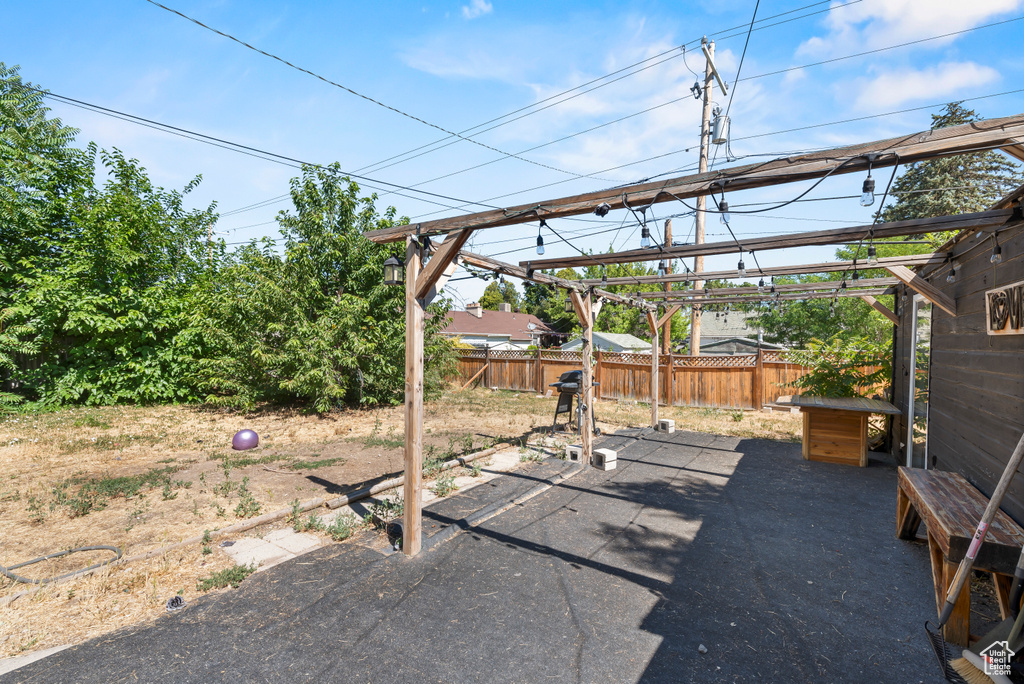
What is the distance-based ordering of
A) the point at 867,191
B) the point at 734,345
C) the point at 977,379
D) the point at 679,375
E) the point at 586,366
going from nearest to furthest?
1. the point at 867,191
2. the point at 977,379
3. the point at 586,366
4. the point at 679,375
5. the point at 734,345

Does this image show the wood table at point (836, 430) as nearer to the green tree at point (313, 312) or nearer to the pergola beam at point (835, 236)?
the pergola beam at point (835, 236)

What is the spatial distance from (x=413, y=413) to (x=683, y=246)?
3241 mm

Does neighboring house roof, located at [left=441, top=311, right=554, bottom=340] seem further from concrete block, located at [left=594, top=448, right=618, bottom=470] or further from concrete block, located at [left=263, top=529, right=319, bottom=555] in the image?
concrete block, located at [left=263, top=529, right=319, bottom=555]

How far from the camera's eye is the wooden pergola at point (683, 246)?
2324 millimetres

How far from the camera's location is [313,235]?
10.1 meters

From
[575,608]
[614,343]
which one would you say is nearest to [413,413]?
[575,608]

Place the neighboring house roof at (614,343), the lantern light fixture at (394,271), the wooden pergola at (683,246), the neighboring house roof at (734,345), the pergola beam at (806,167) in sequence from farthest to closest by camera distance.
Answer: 1. the neighboring house roof at (734,345)
2. the neighboring house roof at (614,343)
3. the lantern light fixture at (394,271)
4. the wooden pergola at (683,246)
5. the pergola beam at (806,167)

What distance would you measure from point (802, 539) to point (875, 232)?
Answer: 9.46 ft

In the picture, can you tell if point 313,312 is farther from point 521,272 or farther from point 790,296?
point 790,296

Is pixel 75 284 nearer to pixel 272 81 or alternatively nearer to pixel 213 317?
pixel 213 317

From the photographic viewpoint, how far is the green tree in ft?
31.4

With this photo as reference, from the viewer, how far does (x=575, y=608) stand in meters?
3.06

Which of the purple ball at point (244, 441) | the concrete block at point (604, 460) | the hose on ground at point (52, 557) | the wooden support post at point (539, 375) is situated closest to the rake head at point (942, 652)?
the concrete block at point (604, 460)

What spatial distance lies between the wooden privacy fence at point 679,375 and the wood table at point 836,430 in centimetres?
355
